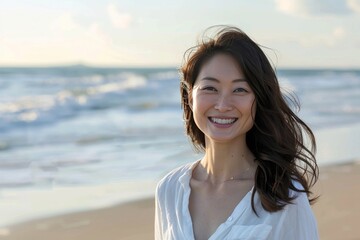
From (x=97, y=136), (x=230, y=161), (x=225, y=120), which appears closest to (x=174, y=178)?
(x=230, y=161)

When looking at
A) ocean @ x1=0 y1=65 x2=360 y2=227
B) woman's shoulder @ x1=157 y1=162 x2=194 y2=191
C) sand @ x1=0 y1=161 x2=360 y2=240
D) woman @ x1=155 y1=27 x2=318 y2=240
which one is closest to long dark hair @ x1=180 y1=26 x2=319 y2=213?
woman @ x1=155 y1=27 x2=318 y2=240

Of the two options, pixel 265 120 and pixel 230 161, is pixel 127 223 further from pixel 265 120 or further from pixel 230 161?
pixel 265 120

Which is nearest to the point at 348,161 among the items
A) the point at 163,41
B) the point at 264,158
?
the point at 264,158

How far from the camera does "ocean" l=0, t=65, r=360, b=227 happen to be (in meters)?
8.82

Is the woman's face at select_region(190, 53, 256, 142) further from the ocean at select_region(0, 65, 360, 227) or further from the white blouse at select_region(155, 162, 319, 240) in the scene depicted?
the ocean at select_region(0, 65, 360, 227)

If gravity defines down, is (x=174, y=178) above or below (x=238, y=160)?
below

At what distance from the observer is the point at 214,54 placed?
346 cm

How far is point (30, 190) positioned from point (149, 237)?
214cm

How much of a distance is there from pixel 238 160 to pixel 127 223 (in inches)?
169

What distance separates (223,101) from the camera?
3.36m

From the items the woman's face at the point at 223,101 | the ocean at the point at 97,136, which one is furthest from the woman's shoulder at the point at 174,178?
the ocean at the point at 97,136

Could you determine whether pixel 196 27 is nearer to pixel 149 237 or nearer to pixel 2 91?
pixel 2 91

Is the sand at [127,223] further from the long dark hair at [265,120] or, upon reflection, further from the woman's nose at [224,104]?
the woman's nose at [224,104]

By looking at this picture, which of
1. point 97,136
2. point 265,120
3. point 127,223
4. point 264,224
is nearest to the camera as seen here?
point 264,224
